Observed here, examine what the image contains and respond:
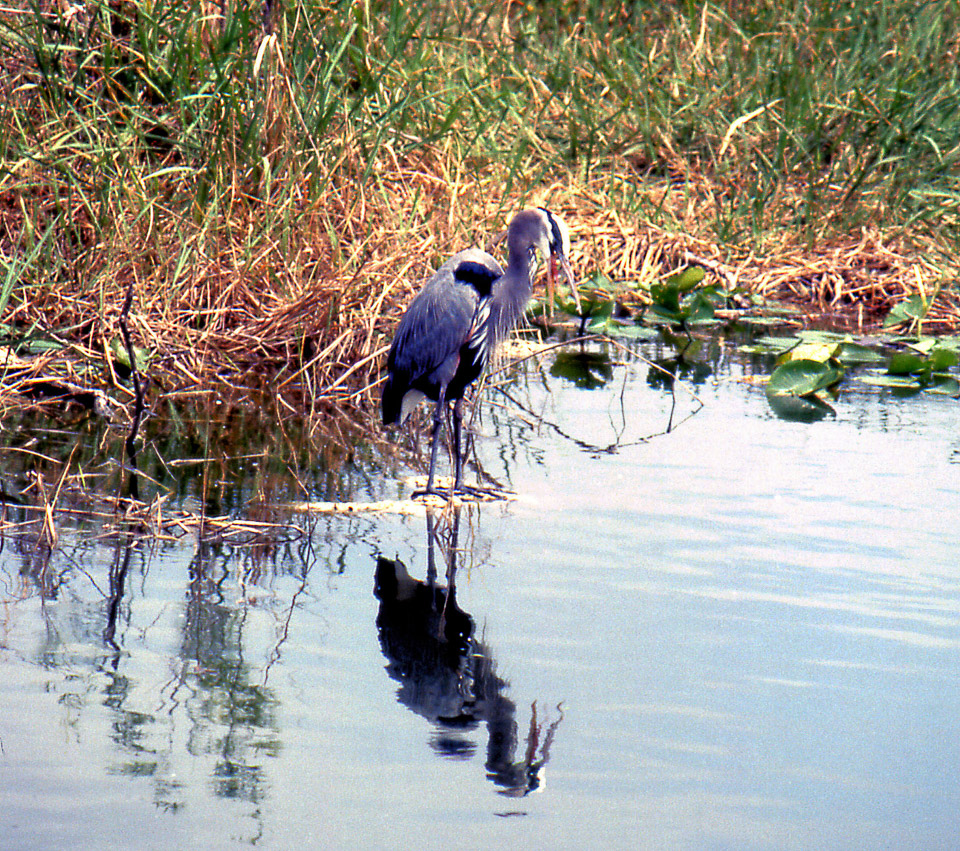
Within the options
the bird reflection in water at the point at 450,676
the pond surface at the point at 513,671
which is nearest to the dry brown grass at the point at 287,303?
the pond surface at the point at 513,671

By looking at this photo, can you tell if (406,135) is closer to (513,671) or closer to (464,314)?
(464,314)

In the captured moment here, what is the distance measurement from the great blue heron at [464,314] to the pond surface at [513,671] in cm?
38

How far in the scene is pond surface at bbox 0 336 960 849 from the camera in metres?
2.65

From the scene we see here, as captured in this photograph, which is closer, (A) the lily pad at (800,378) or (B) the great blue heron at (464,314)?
(B) the great blue heron at (464,314)

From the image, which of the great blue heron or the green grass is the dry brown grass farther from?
the great blue heron

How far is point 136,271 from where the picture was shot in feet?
21.9

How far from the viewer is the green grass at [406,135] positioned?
6.77 meters

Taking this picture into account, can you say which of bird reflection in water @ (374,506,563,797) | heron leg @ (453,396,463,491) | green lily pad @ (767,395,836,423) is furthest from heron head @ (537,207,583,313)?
green lily pad @ (767,395,836,423)

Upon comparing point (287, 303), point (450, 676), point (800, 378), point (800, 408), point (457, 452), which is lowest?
point (450, 676)

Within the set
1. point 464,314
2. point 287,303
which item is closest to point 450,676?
point 464,314

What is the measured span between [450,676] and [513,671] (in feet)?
0.50

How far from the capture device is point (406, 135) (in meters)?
7.84

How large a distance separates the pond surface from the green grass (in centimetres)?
205

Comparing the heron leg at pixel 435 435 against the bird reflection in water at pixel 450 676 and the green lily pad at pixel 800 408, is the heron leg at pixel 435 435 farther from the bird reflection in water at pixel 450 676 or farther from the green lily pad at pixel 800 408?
the green lily pad at pixel 800 408
